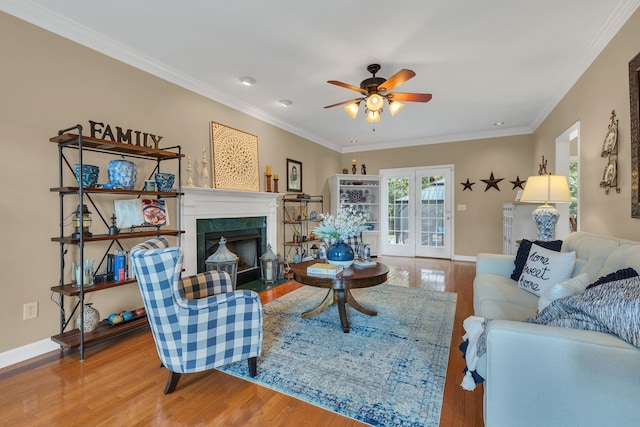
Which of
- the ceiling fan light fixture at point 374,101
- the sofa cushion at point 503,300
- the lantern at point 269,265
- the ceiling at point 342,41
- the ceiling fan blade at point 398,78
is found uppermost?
the ceiling at point 342,41

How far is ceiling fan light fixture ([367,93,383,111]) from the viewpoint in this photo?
2.99 meters

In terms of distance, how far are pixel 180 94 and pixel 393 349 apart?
3334 millimetres

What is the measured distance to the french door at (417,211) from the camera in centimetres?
625

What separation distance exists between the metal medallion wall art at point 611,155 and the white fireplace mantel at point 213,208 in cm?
365

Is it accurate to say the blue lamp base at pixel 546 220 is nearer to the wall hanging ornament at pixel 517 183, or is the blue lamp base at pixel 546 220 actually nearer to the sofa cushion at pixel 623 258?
the sofa cushion at pixel 623 258

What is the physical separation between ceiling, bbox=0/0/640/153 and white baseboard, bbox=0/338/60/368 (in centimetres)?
241

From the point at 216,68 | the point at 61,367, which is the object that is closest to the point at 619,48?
the point at 216,68

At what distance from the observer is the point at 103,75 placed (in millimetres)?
2641

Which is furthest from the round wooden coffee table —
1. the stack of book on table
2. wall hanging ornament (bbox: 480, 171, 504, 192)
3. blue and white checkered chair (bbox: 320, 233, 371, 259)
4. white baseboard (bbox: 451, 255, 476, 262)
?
wall hanging ornament (bbox: 480, 171, 504, 192)

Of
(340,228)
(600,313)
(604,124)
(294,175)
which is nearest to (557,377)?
(600,313)

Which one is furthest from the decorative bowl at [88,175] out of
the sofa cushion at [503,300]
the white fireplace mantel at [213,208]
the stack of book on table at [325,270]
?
the sofa cushion at [503,300]

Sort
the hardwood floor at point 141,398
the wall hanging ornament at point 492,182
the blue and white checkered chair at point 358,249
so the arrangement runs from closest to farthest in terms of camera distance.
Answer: the hardwood floor at point 141,398 < the blue and white checkered chair at point 358,249 < the wall hanging ornament at point 492,182

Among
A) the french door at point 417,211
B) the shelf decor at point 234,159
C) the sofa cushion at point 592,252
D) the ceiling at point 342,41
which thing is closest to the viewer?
the sofa cushion at point 592,252

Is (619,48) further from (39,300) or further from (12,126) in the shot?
(39,300)
